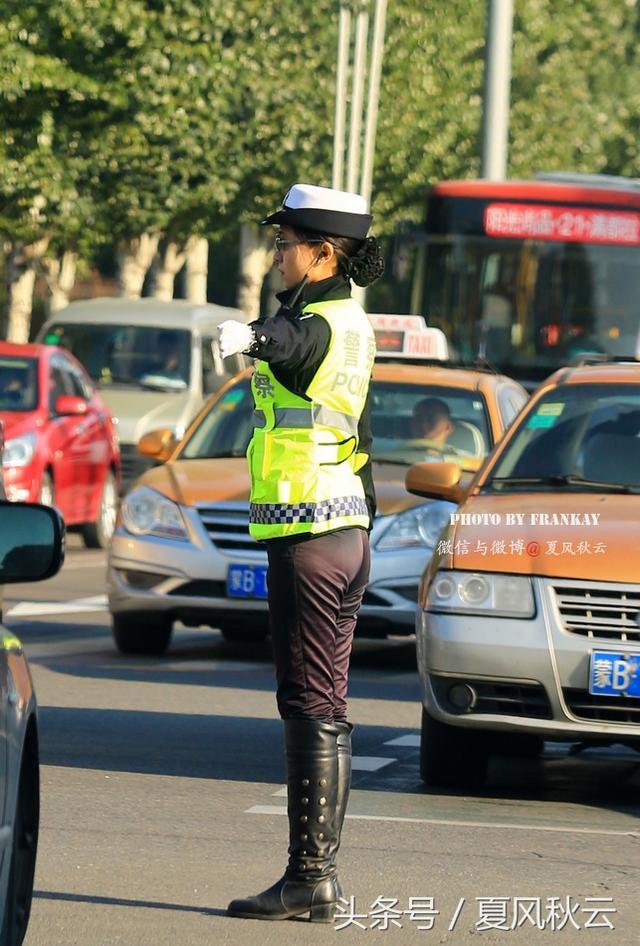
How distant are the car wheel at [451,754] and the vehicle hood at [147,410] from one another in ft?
46.4

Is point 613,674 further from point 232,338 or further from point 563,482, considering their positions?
point 232,338

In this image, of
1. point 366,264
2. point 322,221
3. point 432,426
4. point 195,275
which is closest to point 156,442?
Answer: point 432,426

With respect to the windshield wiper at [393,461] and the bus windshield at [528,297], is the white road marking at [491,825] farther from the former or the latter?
the bus windshield at [528,297]

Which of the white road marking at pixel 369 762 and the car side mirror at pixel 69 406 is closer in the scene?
the white road marking at pixel 369 762

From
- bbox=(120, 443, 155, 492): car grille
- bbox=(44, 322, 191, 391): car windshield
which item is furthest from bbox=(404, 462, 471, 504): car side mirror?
bbox=(44, 322, 191, 391): car windshield

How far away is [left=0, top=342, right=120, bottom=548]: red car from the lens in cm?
1783

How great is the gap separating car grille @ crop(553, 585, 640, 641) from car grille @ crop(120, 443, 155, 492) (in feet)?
48.4

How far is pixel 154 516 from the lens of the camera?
40.7ft

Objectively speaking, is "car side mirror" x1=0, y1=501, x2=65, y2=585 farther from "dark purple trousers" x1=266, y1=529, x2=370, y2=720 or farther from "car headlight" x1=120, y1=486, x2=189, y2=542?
"car headlight" x1=120, y1=486, x2=189, y2=542

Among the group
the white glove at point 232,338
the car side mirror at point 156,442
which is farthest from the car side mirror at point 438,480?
the car side mirror at point 156,442

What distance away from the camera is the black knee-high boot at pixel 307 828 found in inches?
238

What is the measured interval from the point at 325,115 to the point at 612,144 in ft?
80.4

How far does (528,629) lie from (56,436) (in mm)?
10939

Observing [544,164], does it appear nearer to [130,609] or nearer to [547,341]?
[547,341]
